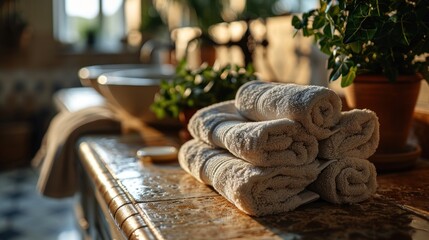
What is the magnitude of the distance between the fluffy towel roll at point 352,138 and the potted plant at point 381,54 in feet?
0.34

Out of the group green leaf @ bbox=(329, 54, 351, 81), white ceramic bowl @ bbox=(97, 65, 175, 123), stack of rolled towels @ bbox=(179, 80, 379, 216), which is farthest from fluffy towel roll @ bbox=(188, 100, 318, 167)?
white ceramic bowl @ bbox=(97, 65, 175, 123)

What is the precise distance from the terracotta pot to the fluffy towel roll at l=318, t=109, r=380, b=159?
0.53ft

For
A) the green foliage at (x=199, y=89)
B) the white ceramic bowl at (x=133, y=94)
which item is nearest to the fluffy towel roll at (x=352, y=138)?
the green foliage at (x=199, y=89)

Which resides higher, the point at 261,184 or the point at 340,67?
the point at 340,67

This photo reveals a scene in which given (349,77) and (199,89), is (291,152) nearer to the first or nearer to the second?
(349,77)

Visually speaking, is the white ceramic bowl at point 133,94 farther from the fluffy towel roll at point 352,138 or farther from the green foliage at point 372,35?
the fluffy towel roll at point 352,138

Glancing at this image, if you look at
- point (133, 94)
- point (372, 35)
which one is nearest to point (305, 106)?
point (372, 35)

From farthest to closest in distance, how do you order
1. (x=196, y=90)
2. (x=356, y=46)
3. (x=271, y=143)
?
(x=196, y=90)
(x=356, y=46)
(x=271, y=143)

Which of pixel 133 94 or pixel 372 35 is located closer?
pixel 372 35

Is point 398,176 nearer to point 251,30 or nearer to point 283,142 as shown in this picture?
point 283,142

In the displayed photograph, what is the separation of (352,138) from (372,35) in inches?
5.8

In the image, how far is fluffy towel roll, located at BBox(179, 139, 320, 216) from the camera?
23.1 inches

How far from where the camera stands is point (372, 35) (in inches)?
26.7

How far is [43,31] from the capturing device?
4.35 meters
